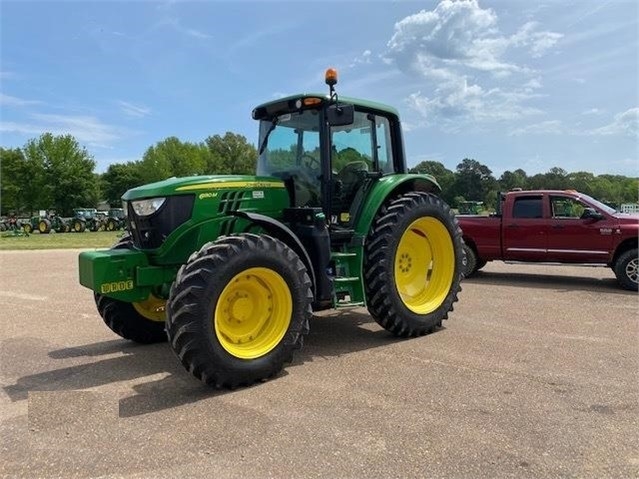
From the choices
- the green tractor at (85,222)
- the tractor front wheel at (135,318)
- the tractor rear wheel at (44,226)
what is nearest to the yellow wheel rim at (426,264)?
the tractor front wheel at (135,318)

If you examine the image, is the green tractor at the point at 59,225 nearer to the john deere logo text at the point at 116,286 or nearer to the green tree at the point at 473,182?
the green tree at the point at 473,182

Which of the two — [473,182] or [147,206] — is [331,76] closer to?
[147,206]

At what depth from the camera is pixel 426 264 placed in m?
6.44

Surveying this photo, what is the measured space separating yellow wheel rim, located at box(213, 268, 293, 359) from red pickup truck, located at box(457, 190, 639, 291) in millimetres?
7012

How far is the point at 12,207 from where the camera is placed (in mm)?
62156

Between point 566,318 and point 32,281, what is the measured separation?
9776mm

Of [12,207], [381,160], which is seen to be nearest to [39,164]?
[12,207]

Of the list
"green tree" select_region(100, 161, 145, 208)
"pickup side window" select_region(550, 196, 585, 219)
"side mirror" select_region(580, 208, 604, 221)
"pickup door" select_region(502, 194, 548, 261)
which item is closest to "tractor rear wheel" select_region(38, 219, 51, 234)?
"pickup door" select_region(502, 194, 548, 261)

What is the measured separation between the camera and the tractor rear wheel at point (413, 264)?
5.49 meters

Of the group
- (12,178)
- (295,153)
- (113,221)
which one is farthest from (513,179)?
(12,178)

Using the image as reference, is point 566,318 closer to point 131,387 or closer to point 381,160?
point 381,160

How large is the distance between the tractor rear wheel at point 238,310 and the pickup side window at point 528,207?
7.06 m

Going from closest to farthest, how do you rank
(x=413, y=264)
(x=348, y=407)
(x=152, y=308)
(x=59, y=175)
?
1. (x=348, y=407)
2. (x=152, y=308)
3. (x=413, y=264)
4. (x=59, y=175)

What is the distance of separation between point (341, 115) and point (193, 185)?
161 centimetres
